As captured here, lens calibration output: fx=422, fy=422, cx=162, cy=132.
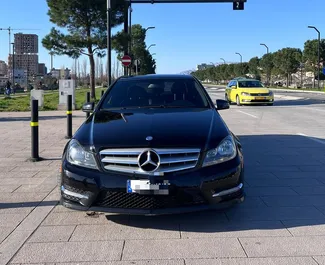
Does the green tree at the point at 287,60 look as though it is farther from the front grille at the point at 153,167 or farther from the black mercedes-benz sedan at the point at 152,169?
the front grille at the point at 153,167

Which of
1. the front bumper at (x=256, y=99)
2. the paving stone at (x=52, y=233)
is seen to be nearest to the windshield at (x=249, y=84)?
the front bumper at (x=256, y=99)

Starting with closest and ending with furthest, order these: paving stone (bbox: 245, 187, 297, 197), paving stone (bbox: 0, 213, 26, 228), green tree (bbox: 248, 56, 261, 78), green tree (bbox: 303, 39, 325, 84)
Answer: paving stone (bbox: 0, 213, 26, 228)
paving stone (bbox: 245, 187, 297, 197)
green tree (bbox: 303, 39, 325, 84)
green tree (bbox: 248, 56, 261, 78)

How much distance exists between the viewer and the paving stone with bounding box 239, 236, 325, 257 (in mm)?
3643

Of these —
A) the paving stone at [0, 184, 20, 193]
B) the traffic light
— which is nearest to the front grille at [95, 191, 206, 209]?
the paving stone at [0, 184, 20, 193]

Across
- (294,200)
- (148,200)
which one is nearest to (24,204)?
(148,200)

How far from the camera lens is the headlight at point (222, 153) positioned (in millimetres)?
4133

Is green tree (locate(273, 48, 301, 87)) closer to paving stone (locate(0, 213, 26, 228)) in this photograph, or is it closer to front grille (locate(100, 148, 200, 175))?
front grille (locate(100, 148, 200, 175))

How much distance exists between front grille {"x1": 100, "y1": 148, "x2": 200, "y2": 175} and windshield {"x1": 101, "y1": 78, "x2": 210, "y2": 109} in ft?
5.71

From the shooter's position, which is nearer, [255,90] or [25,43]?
[255,90]

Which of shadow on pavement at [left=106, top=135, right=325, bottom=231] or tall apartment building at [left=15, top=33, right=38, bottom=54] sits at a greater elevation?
tall apartment building at [left=15, top=33, right=38, bottom=54]

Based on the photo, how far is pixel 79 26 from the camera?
89.8 ft

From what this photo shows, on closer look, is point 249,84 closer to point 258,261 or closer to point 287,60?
point 258,261

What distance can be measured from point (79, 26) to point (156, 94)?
2285 centimetres

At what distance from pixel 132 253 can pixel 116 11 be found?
25.8 meters
